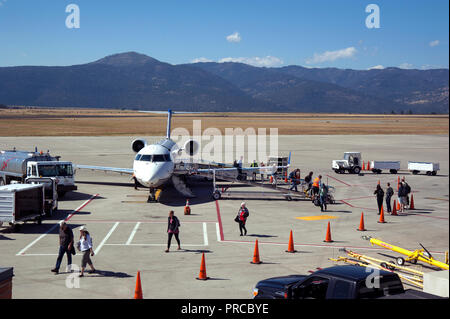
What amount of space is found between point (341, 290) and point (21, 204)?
15674 mm

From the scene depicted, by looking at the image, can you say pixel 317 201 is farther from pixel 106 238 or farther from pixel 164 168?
pixel 106 238

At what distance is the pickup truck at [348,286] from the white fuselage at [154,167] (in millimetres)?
16504

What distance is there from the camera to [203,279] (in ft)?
46.3

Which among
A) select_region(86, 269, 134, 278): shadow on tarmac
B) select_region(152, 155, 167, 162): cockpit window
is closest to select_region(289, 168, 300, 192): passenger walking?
select_region(152, 155, 167, 162): cockpit window

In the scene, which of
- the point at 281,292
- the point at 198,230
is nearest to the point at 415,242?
the point at 198,230

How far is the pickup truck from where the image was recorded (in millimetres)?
9305

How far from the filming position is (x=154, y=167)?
1059 inches

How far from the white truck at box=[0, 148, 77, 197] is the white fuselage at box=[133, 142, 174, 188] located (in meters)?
4.09

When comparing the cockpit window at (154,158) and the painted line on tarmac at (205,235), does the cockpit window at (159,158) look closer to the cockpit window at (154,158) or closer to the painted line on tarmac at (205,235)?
the cockpit window at (154,158)

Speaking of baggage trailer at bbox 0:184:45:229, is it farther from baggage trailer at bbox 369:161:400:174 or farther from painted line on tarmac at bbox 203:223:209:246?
baggage trailer at bbox 369:161:400:174

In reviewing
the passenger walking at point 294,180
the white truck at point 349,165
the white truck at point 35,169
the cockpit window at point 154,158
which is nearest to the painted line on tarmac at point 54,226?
the white truck at point 35,169

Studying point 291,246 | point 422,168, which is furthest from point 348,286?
point 422,168

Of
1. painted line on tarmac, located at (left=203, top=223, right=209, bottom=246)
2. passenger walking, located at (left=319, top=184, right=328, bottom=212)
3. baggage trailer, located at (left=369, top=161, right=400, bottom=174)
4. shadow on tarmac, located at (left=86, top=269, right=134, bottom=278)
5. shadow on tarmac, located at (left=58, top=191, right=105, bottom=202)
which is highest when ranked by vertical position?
baggage trailer, located at (left=369, top=161, right=400, bottom=174)
